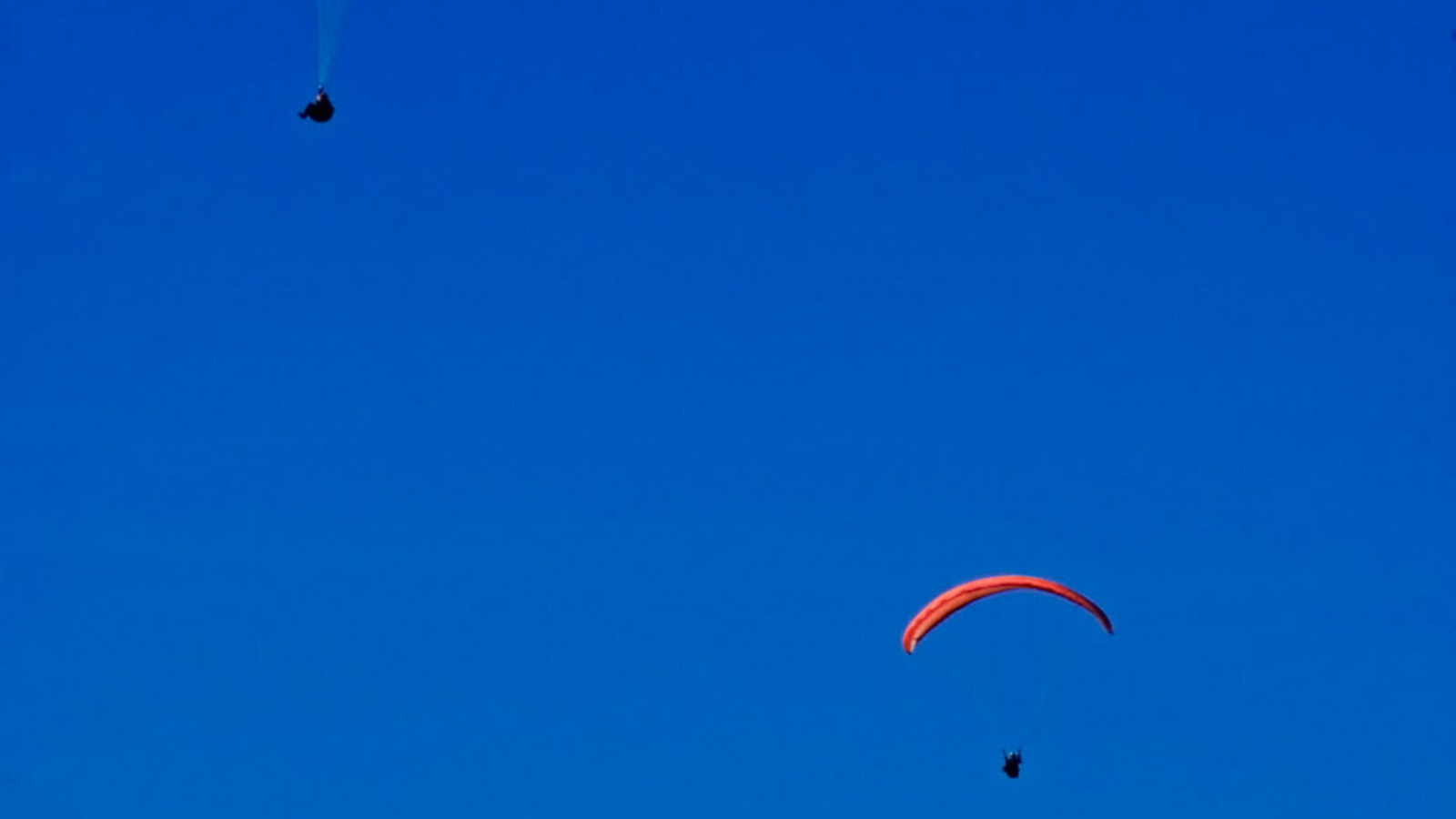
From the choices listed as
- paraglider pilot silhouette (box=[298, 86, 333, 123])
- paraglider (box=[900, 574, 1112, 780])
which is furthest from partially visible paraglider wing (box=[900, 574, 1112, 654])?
paraglider pilot silhouette (box=[298, 86, 333, 123])

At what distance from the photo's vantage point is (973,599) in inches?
1951

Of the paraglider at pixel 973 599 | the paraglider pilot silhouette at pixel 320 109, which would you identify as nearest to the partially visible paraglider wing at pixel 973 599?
the paraglider at pixel 973 599

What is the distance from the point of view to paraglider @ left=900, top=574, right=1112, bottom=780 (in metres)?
49.0

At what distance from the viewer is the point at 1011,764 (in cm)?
5166

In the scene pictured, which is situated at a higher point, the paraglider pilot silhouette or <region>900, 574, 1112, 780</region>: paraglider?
the paraglider pilot silhouette

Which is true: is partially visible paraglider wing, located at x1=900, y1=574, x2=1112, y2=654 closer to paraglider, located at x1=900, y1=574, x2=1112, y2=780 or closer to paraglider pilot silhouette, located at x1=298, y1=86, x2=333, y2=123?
paraglider, located at x1=900, y1=574, x2=1112, y2=780

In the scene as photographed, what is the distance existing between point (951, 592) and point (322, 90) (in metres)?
16.1

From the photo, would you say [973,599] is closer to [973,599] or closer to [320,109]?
[973,599]

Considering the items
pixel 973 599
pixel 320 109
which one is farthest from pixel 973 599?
pixel 320 109

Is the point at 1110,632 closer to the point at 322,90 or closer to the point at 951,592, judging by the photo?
the point at 951,592

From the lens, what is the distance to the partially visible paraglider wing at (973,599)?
48969mm

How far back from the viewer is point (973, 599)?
49.6 m

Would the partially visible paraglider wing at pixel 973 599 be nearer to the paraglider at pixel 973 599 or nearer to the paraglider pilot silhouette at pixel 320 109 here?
the paraglider at pixel 973 599

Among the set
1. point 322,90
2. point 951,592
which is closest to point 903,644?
point 951,592
